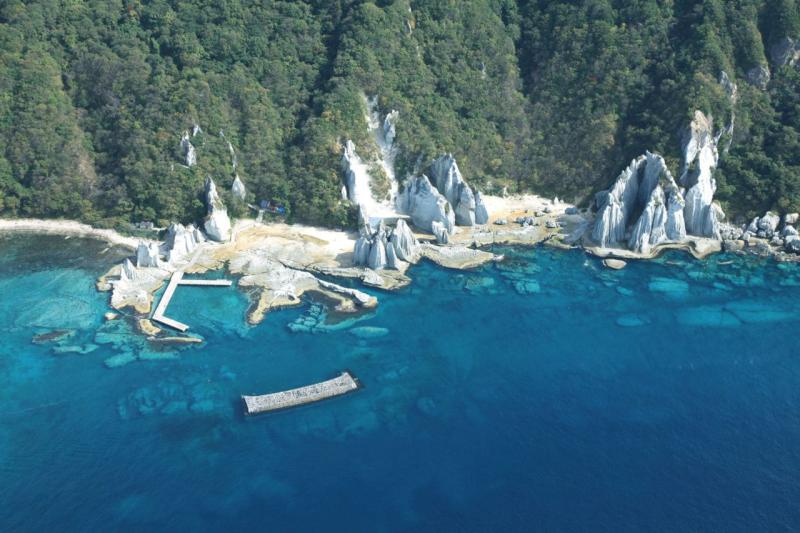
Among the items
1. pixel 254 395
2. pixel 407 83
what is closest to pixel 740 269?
pixel 407 83

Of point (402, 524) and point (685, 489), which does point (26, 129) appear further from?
point (685, 489)

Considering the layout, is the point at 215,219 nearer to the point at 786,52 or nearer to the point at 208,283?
the point at 208,283

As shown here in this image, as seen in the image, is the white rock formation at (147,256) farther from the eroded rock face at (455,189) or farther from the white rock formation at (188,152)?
the eroded rock face at (455,189)

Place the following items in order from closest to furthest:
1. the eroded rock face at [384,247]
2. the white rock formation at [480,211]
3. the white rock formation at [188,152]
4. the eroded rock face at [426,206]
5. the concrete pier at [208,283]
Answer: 1. the concrete pier at [208,283]
2. the eroded rock face at [384,247]
3. the eroded rock face at [426,206]
4. the white rock formation at [188,152]
5. the white rock formation at [480,211]

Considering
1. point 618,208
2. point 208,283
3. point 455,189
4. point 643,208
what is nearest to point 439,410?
point 208,283

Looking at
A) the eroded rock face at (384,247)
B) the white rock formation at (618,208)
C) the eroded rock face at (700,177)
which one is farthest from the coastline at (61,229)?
the eroded rock face at (700,177)

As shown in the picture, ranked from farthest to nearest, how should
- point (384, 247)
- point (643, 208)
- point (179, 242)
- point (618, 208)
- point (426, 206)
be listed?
point (426, 206) → point (643, 208) → point (618, 208) → point (179, 242) → point (384, 247)

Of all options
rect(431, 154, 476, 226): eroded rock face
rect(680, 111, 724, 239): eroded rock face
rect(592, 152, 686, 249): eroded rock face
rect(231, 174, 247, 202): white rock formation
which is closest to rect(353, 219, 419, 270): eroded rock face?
rect(431, 154, 476, 226): eroded rock face
